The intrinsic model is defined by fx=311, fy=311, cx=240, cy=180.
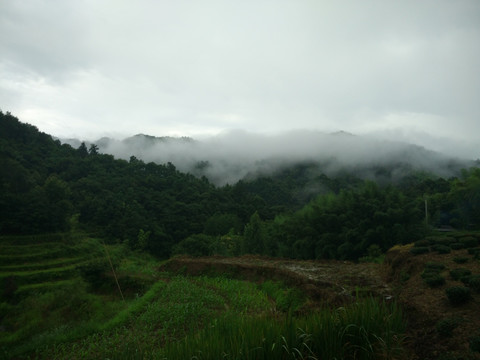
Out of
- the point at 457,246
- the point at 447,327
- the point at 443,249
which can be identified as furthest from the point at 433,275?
the point at 457,246

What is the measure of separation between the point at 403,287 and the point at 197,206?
48616mm

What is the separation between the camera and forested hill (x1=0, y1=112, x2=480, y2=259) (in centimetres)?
2317

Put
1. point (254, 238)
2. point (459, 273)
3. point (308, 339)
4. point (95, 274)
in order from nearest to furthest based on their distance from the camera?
point (308, 339), point (459, 273), point (95, 274), point (254, 238)

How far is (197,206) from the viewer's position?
56.4 metres

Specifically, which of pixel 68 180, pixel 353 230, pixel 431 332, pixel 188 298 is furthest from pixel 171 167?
pixel 431 332

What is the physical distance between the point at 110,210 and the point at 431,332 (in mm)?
46494

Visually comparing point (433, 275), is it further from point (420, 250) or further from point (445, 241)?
point (445, 241)

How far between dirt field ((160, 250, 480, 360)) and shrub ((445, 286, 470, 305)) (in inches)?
4.3

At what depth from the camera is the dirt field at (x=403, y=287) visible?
5.11m

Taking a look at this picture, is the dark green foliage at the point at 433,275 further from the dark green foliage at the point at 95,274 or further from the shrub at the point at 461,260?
the dark green foliage at the point at 95,274

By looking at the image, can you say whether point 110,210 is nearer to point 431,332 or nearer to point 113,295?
point 113,295

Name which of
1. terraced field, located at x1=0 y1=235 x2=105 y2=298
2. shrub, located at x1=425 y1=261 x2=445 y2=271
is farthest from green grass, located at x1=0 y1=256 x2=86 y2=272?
shrub, located at x1=425 y1=261 x2=445 y2=271

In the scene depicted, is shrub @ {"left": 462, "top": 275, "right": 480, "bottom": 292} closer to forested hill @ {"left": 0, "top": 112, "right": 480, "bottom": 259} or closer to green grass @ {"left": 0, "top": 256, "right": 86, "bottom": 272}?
forested hill @ {"left": 0, "top": 112, "right": 480, "bottom": 259}

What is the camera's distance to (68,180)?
52.7 metres
